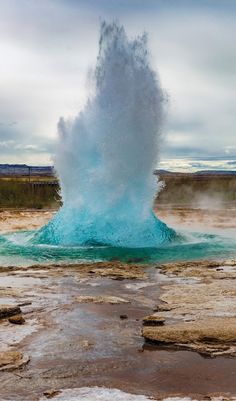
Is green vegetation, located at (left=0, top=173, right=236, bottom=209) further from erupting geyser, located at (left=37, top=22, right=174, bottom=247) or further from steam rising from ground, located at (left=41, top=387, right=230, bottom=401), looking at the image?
steam rising from ground, located at (left=41, top=387, right=230, bottom=401)

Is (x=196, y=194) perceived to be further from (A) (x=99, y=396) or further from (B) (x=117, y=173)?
(A) (x=99, y=396)

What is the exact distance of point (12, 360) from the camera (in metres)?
5.18

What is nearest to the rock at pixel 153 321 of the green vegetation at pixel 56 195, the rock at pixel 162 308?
the rock at pixel 162 308

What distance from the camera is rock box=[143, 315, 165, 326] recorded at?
6.51 metres

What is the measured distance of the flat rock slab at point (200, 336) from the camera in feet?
18.1

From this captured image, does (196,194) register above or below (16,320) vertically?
above

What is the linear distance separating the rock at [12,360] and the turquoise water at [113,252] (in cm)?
661

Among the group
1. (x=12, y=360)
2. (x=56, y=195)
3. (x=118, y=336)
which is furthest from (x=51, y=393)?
(x=56, y=195)

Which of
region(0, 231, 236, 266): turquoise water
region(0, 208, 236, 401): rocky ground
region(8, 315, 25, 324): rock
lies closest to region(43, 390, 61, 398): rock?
region(0, 208, 236, 401): rocky ground

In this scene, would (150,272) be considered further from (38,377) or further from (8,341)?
(38,377)

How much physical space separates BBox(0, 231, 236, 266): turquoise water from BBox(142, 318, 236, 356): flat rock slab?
6.27 meters

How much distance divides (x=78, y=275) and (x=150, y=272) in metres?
1.47

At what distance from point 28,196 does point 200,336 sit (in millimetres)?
33692

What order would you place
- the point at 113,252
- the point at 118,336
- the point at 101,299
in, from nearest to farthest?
the point at 118,336
the point at 101,299
the point at 113,252
